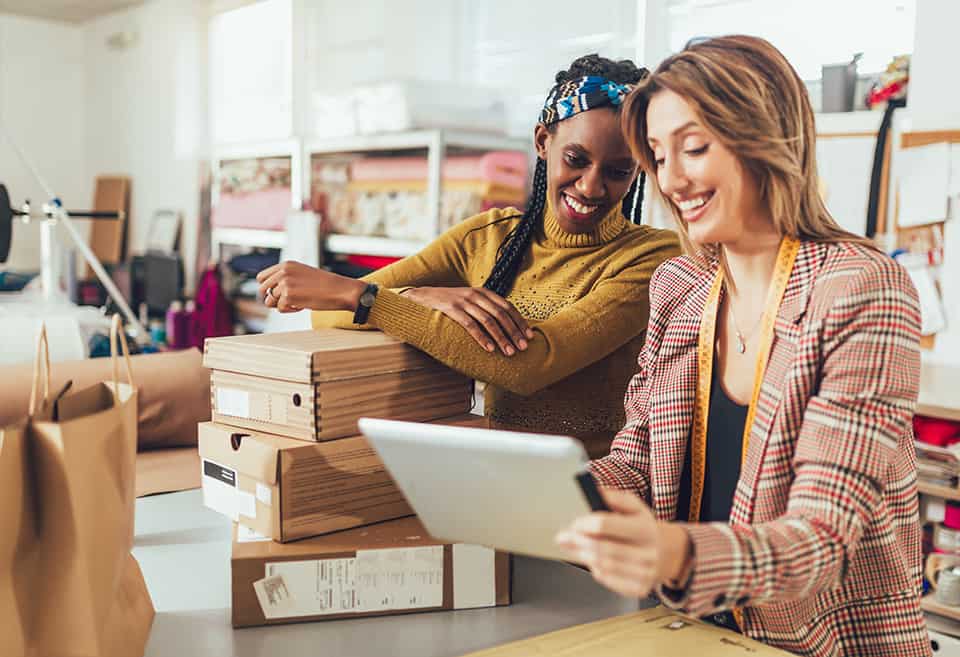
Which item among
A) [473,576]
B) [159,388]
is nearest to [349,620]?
[473,576]

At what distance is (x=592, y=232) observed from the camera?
4.78 feet

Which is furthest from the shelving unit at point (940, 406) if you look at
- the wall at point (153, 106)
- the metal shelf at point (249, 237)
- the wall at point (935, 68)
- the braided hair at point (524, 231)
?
the wall at point (153, 106)

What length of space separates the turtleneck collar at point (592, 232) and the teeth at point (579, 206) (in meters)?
0.04

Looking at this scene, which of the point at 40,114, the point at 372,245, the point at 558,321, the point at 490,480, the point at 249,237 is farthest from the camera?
the point at 40,114

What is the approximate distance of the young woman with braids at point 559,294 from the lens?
1.31 m

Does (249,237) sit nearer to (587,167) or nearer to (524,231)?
(524,231)

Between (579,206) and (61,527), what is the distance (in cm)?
87

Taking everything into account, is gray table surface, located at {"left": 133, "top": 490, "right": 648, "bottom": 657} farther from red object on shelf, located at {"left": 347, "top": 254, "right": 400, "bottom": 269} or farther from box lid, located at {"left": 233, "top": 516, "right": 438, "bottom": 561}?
red object on shelf, located at {"left": 347, "top": 254, "right": 400, "bottom": 269}

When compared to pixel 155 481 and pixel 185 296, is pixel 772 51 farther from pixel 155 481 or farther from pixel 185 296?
pixel 185 296

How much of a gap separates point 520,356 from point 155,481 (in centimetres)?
82

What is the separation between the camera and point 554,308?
1452 millimetres

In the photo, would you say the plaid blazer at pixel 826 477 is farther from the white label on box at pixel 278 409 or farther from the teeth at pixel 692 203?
the white label on box at pixel 278 409

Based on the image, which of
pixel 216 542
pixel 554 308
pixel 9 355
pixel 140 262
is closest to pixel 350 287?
pixel 554 308

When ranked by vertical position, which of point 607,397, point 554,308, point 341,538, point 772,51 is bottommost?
point 341,538
